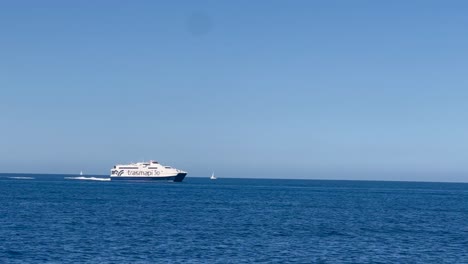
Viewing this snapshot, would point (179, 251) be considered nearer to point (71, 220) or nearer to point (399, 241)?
point (399, 241)

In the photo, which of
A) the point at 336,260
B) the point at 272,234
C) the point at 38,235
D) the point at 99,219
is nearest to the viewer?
the point at 336,260

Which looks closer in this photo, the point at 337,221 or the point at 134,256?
the point at 134,256

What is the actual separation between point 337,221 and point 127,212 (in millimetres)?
33281

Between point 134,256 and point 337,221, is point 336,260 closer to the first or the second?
point 134,256

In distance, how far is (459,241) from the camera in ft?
227

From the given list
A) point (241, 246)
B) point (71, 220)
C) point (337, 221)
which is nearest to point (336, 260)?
point (241, 246)

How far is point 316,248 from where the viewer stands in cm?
6131

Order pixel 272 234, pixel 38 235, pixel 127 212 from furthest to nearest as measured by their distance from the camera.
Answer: pixel 127 212, pixel 272 234, pixel 38 235

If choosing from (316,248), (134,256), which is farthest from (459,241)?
(134,256)

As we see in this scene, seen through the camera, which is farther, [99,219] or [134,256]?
[99,219]

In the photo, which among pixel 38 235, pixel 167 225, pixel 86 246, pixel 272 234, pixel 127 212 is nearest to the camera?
pixel 86 246

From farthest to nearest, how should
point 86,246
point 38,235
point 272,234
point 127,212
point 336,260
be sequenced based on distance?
point 127,212 → point 272,234 → point 38,235 → point 86,246 → point 336,260

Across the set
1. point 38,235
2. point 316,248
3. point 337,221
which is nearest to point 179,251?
point 316,248

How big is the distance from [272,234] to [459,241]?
20.5 m
